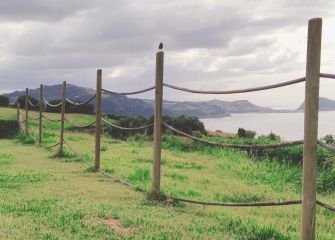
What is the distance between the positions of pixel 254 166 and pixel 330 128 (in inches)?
241

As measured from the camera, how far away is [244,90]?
5660mm

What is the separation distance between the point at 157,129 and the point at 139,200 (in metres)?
1.10

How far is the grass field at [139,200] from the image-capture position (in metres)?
5.52

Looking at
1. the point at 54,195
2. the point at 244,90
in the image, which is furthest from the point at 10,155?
the point at 244,90

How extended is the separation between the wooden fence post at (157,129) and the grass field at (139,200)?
28 centimetres

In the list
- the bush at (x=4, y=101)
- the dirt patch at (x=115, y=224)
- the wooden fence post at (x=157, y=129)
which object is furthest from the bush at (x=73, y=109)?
the dirt patch at (x=115, y=224)

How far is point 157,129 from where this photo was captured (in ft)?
24.6

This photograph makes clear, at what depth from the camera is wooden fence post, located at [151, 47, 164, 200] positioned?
7484 mm

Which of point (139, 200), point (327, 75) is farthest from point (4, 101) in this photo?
A: point (327, 75)

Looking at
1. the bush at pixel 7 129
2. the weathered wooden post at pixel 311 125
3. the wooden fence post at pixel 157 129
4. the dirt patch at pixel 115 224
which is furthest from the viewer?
the bush at pixel 7 129

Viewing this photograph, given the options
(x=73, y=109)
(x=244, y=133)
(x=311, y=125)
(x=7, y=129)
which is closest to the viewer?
(x=311, y=125)

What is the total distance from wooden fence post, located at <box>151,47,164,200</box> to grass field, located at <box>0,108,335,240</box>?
11.2 inches

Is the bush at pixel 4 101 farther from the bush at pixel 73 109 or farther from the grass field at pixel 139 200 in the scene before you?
the grass field at pixel 139 200

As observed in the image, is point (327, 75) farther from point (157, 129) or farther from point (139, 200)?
point (139, 200)
